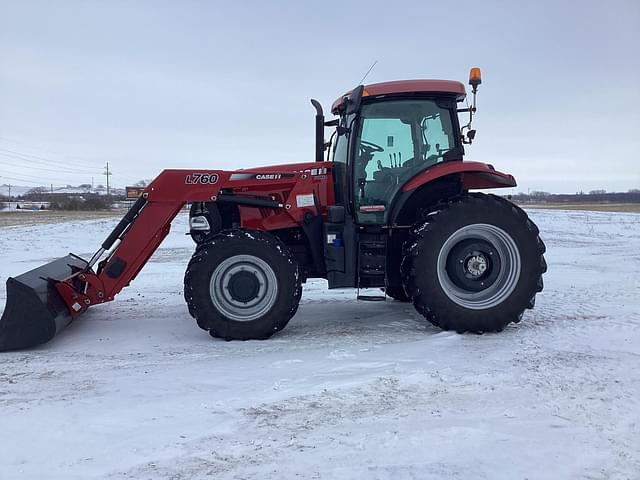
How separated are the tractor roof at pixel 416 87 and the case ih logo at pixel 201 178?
5.19 feet

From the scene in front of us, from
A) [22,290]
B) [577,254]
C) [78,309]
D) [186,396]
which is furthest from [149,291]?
[577,254]

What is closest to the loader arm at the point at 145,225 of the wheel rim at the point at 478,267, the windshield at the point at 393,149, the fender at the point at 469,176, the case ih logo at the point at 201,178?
the case ih logo at the point at 201,178

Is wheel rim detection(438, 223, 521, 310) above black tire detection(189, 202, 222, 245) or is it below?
below

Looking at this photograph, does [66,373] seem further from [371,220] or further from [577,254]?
[577,254]

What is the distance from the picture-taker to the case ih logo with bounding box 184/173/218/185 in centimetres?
506

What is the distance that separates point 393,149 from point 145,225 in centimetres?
264

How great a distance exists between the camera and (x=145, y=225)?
5008mm

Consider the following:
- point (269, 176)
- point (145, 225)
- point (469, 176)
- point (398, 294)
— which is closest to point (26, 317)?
point (145, 225)

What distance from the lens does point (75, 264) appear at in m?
6.07

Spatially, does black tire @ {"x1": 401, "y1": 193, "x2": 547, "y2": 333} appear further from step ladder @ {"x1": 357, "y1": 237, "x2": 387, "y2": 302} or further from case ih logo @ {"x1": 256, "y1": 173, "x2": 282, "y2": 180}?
case ih logo @ {"x1": 256, "y1": 173, "x2": 282, "y2": 180}

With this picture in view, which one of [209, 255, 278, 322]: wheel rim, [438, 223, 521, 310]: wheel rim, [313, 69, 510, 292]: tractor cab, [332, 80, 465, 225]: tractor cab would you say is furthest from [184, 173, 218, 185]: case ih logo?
[438, 223, 521, 310]: wheel rim

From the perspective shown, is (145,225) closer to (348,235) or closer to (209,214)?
(209,214)

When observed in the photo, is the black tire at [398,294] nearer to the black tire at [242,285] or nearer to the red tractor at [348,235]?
the red tractor at [348,235]

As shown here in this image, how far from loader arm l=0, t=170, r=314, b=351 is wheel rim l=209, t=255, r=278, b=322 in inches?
26.8
